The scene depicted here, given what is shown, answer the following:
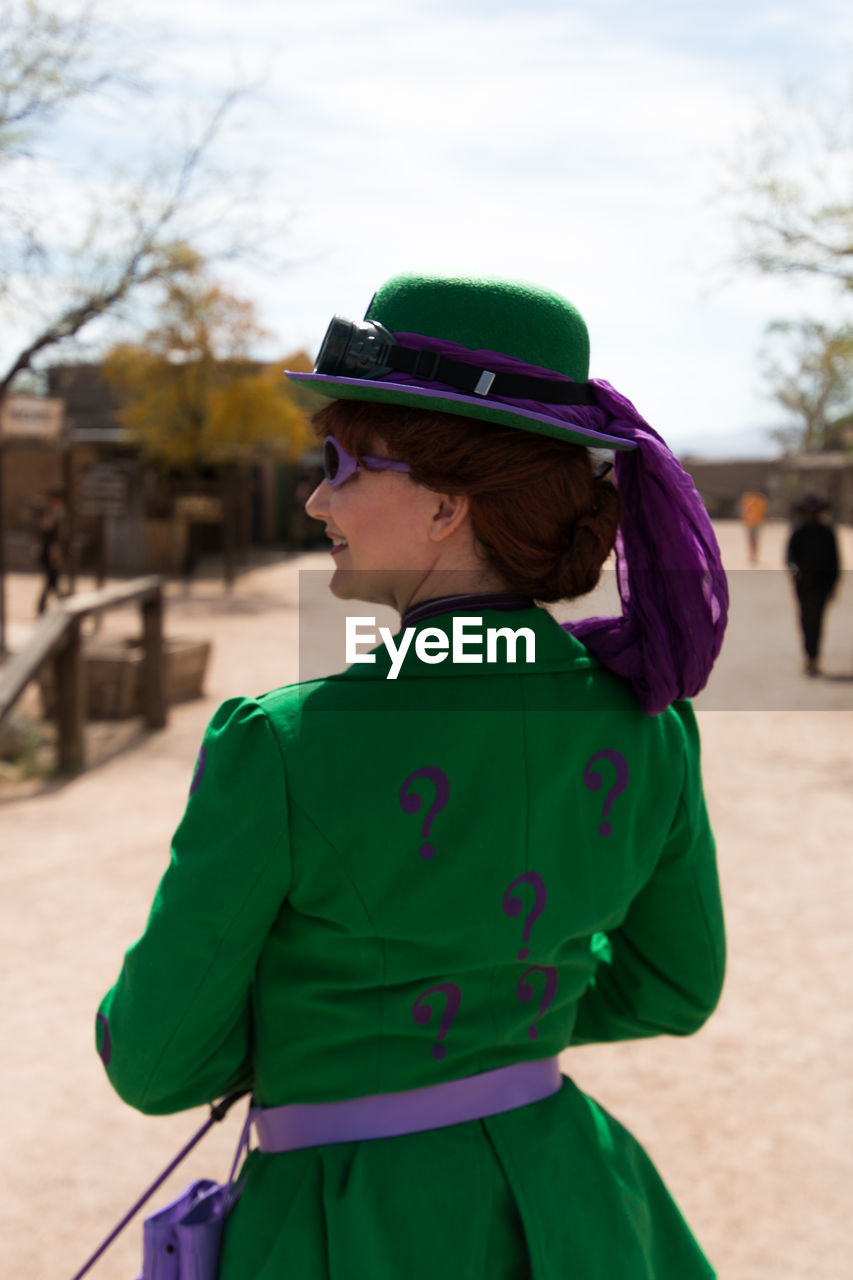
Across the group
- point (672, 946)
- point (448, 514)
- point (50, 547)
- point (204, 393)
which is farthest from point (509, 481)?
point (204, 393)

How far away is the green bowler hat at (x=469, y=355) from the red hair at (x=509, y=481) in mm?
23

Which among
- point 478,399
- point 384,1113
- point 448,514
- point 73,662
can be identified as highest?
point 478,399

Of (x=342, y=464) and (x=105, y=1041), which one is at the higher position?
(x=342, y=464)

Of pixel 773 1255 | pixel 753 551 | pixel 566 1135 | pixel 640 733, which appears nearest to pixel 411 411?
pixel 640 733

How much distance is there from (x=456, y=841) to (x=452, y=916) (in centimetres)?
7

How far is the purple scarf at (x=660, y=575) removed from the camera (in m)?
1.31

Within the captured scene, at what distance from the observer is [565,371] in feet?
4.17

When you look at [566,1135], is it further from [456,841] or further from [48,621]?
[48,621]

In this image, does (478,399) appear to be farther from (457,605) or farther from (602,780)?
(602,780)

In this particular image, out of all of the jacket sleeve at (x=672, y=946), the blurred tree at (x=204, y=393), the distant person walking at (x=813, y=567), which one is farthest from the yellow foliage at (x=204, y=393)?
the jacket sleeve at (x=672, y=946)

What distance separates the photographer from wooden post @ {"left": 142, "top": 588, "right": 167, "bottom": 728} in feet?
27.7

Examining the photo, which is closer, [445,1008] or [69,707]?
[445,1008]

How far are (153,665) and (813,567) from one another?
19.0ft

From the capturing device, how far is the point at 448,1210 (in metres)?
1.22
